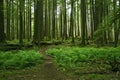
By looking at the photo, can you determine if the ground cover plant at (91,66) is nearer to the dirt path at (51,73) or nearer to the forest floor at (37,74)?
the dirt path at (51,73)

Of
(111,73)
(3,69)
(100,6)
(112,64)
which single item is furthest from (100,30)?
(100,6)

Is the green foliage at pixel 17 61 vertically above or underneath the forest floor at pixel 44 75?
above

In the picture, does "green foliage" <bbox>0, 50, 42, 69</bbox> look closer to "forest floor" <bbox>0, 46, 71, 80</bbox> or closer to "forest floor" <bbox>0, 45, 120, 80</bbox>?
"forest floor" <bbox>0, 46, 71, 80</bbox>

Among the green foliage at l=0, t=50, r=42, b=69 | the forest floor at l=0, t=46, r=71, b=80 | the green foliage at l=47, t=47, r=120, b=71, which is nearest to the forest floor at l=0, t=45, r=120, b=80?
the forest floor at l=0, t=46, r=71, b=80

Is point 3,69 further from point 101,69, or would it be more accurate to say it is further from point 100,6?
point 100,6

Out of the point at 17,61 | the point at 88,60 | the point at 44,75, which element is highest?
the point at 17,61

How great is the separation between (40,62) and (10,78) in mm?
4401

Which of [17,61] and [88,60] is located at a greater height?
[17,61]

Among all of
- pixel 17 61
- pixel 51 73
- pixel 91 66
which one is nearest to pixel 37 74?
pixel 51 73

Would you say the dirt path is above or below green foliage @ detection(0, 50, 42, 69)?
below

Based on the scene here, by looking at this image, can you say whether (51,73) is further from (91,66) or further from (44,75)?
(91,66)

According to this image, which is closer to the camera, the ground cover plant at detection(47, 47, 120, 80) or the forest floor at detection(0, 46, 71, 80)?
the forest floor at detection(0, 46, 71, 80)

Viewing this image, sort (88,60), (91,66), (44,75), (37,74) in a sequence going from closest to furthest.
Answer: (44,75) → (37,74) → (91,66) → (88,60)

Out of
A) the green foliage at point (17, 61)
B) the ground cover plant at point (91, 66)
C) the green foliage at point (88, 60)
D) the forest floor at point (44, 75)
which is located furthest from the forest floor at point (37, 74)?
the green foliage at point (88, 60)
